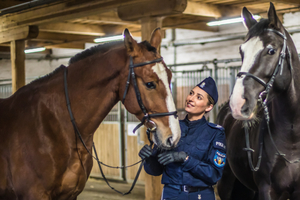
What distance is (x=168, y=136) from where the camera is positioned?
6.09 ft

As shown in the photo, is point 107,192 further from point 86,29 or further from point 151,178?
point 86,29

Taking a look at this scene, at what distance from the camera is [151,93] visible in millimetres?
1933

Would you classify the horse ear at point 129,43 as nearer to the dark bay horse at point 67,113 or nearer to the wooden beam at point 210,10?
the dark bay horse at point 67,113

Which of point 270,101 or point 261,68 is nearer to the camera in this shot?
point 261,68

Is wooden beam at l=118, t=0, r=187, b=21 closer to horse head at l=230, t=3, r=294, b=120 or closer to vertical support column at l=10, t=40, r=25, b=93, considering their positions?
horse head at l=230, t=3, r=294, b=120

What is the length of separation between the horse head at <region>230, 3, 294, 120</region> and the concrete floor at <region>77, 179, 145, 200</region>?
14.0 feet

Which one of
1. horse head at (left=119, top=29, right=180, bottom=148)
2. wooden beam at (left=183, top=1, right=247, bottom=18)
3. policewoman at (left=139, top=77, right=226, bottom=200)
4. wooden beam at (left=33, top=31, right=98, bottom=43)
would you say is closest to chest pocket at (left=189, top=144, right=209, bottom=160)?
policewoman at (left=139, top=77, right=226, bottom=200)

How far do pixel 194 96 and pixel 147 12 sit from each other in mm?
2440

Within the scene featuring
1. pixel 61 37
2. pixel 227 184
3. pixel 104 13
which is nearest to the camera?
pixel 227 184

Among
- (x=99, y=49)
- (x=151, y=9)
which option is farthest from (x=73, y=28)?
(x=99, y=49)

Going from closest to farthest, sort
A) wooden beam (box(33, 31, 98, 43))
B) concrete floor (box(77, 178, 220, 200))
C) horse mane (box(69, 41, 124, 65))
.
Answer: horse mane (box(69, 41, 124, 65)) → concrete floor (box(77, 178, 220, 200)) → wooden beam (box(33, 31, 98, 43))

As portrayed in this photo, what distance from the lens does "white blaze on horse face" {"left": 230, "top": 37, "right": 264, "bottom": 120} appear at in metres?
1.94

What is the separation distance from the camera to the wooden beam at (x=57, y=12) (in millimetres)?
4523

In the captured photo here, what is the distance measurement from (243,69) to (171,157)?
67 cm
